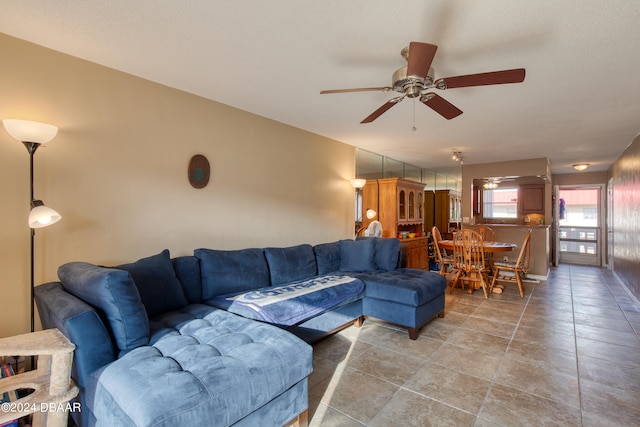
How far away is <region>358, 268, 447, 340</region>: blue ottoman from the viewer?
3.01m

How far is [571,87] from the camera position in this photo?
266 cm

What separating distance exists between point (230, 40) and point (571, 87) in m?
2.87

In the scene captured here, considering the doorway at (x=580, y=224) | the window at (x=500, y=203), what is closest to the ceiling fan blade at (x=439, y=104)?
the window at (x=500, y=203)

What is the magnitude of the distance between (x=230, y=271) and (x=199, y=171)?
1.05 metres

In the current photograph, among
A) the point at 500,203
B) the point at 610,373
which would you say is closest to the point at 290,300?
the point at 610,373

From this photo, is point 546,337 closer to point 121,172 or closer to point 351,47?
point 351,47

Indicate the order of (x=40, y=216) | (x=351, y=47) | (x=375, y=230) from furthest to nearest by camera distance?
(x=375, y=230)
(x=351, y=47)
(x=40, y=216)

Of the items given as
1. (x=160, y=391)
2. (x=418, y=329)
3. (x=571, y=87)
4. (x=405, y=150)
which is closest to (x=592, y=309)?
(x=418, y=329)

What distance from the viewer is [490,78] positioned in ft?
6.05

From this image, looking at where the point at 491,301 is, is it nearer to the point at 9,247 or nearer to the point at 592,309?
Answer: the point at 592,309

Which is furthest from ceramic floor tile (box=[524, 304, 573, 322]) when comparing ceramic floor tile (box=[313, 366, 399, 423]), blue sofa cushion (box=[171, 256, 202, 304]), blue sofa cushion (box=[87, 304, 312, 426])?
blue sofa cushion (box=[171, 256, 202, 304])

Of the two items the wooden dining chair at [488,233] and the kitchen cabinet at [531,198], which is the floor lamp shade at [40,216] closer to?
the wooden dining chair at [488,233]

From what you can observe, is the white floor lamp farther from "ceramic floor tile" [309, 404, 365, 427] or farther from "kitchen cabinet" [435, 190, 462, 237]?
"kitchen cabinet" [435, 190, 462, 237]

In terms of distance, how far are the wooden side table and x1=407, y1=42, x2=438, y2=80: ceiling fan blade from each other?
7.50ft
